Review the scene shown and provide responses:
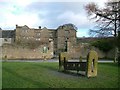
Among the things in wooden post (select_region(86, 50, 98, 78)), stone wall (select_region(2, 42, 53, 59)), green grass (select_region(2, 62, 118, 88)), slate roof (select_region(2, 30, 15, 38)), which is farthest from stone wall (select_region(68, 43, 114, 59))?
slate roof (select_region(2, 30, 15, 38))

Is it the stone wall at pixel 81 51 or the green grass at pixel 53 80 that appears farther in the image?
the stone wall at pixel 81 51

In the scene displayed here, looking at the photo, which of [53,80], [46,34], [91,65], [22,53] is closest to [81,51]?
[22,53]

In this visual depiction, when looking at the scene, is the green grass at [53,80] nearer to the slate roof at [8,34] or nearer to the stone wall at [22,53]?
the stone wall at [22,53]

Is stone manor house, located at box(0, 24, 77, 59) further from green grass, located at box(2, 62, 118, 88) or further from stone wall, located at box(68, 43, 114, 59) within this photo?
green grass, located at box(2, 62, 118, 88)

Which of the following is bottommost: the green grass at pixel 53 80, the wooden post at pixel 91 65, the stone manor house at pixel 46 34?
the green grass at pixel 53 80

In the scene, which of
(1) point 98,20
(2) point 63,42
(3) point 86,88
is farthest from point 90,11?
(2) point 63,42

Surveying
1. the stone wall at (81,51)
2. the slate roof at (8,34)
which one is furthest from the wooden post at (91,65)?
the slate roof at (8,34)

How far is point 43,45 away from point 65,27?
134 feet

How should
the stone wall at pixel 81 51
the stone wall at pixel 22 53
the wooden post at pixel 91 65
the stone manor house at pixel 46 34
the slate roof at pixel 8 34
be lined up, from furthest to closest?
1. the slate roof at pixel 8 34
2. the stone manor house at pixel 46 34
3. the stone wall at pixel 81 51
4. the stone wall at pixel 22 53
5. the wooden post at pixel 91 65

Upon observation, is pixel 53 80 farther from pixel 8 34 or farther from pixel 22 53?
pixel 8 34

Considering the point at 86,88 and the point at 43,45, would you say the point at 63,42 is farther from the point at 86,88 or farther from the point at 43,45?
the point at 86,88

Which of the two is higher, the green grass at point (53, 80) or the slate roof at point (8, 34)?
the slate roof at point (8, 34)

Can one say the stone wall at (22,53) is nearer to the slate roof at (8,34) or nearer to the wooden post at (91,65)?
the wooden post at (91,65)

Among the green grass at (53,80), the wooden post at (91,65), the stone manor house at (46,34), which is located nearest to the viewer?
the green grass at (53,80)
